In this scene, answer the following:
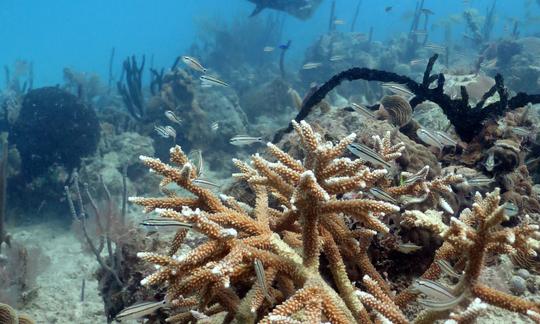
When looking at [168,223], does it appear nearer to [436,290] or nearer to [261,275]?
[261,275]

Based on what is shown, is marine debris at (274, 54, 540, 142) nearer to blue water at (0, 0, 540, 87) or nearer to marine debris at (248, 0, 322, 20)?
marine debris at (248, 0, 322, 20)

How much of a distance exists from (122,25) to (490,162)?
152m

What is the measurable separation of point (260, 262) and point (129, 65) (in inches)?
647

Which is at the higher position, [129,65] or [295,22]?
[295,22]

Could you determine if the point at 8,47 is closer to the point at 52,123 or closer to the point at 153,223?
the point at 52,123

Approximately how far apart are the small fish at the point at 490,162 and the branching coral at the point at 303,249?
2147 millimetres

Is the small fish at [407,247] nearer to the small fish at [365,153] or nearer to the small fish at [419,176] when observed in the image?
the small fish at [419,176]

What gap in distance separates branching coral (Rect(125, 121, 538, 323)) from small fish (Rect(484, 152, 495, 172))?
2.15 meters

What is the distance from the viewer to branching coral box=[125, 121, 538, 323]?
2.19 meters

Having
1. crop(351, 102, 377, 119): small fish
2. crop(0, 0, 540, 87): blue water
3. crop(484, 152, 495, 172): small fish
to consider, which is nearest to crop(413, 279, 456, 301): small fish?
crop(484, 152, 495, 172): small fish

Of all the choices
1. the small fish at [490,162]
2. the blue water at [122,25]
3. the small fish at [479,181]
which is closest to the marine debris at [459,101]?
the small fish at [490,162]

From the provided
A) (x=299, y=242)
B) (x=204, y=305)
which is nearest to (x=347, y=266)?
(x=299, y=242)

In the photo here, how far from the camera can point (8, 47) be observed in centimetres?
9762

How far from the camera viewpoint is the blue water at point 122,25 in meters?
69.8
